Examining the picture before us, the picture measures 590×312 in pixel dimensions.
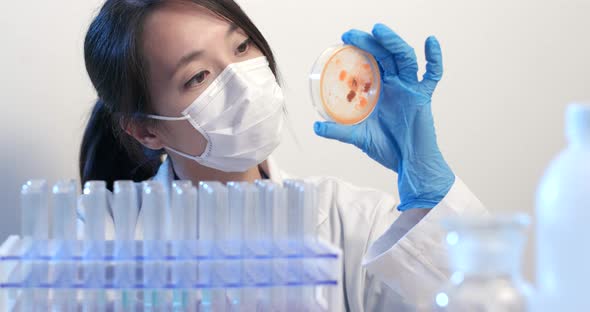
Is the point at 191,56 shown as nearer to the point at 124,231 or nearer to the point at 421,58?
the point at 124,231

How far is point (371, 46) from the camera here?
144cm

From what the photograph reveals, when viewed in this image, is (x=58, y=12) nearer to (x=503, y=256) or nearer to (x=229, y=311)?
(x=229, y=311)

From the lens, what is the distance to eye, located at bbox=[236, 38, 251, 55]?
5.48 ft

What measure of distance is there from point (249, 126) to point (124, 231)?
0.62 meters

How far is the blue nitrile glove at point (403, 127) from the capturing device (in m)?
1.46

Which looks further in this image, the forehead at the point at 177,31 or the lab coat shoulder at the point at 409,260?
the forehead at the point at 177,31

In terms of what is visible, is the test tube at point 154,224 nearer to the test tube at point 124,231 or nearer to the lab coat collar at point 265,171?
the test tube at point 124,231

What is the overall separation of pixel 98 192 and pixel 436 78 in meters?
0.75

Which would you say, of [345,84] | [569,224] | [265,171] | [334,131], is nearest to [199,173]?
[265,171]

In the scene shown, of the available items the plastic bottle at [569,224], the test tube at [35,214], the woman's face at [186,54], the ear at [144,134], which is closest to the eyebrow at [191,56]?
the woman's face at [186,54]

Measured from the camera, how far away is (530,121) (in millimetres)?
2230

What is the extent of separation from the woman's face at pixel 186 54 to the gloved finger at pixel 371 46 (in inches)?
12.6

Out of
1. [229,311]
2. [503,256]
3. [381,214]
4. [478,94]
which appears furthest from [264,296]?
[478,94]

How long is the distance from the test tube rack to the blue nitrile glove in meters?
0.40
